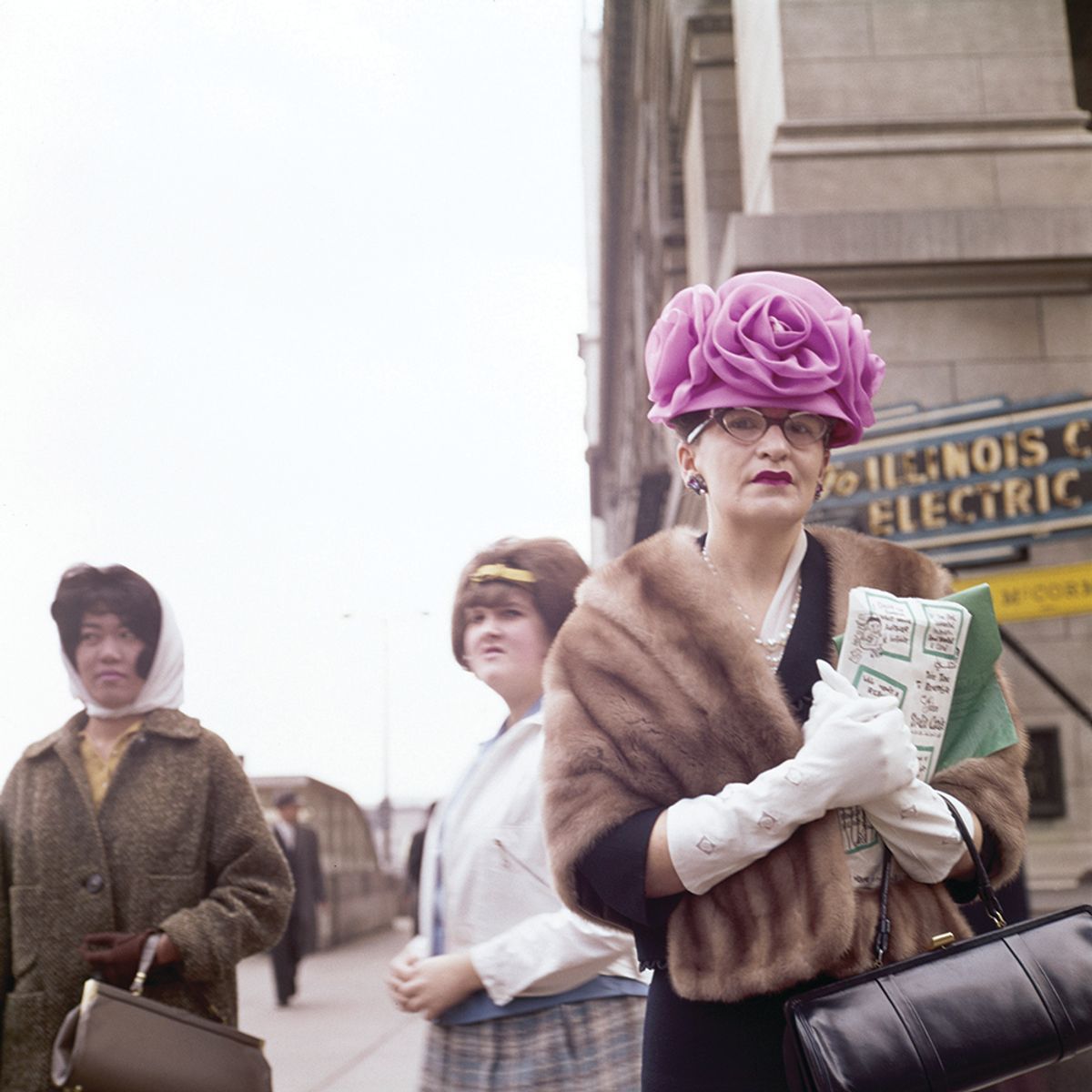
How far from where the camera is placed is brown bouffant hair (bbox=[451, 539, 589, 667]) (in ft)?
11.2

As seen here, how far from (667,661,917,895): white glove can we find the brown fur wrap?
0.07 meters

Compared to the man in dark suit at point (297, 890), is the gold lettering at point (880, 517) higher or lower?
higher


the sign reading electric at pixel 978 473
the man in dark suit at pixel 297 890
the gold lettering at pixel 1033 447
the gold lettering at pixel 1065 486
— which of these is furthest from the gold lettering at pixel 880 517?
the man in dark suit at pixel 297 890

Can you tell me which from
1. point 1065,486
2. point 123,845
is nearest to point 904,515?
point 1065,486

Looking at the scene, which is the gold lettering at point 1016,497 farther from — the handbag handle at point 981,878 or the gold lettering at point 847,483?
the handbag handle at point 981,878

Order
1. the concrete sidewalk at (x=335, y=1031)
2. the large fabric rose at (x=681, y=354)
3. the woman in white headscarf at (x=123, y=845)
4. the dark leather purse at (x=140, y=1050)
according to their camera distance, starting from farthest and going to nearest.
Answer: the concrete sidewalk at (x=335, y=1031) < the woman in white headscarf at (x=123, y=845) < the dark leather purse at (x=140, y=1050) < the large fabric rose at (x=681, y=354)

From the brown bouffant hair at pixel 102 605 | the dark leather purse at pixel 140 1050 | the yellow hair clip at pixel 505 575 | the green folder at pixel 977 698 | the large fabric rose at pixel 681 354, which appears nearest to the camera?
the green folder at pixel 977 698

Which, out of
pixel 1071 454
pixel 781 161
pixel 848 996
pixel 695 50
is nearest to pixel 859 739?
pixel 848 996

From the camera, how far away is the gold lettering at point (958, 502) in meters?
9.43

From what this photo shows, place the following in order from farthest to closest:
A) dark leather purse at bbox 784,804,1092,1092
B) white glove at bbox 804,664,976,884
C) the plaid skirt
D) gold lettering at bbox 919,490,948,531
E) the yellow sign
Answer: gold lettering at bbox 919,490,948,531 < the yellow sign < the plaid skirt < white glove at bbox 804,664,976,884 < dark leather purse at bbox 784,804,1092,1092

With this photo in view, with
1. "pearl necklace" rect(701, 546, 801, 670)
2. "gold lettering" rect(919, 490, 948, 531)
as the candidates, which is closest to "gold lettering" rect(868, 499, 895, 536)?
"gold lettering" rect(919, 490, 948, 531)

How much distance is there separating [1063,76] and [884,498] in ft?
10.6

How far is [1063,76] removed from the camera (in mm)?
9883

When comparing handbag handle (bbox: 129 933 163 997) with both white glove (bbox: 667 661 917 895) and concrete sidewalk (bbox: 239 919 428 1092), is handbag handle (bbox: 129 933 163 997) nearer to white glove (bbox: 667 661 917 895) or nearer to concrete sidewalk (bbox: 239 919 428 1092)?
white glove (bbox: 667 661 917 895)
